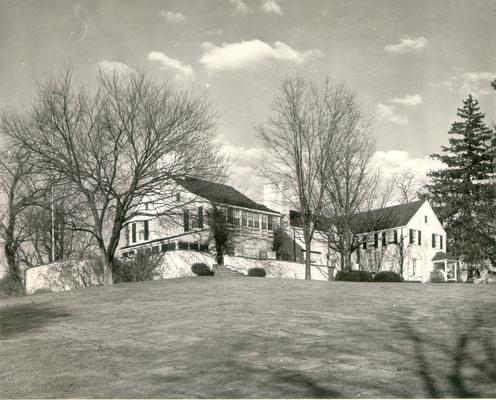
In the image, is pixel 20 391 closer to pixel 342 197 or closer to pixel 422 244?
pixel 342 197

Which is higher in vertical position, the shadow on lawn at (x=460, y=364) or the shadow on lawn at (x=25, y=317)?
the shadow on lawn at (x=460, y=364)

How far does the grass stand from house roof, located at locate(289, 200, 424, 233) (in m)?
19.8

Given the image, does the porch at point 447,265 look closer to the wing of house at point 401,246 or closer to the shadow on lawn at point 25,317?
the wing of house at point 401,246

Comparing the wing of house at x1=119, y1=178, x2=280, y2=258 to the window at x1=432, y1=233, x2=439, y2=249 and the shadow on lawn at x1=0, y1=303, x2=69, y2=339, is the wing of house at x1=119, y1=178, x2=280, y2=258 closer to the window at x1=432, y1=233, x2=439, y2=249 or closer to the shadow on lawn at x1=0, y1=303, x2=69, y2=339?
the window at x1=432, y1=233, x2=439, y2=249

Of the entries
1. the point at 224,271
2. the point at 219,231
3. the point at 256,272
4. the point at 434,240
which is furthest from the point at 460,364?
the point at 434,240

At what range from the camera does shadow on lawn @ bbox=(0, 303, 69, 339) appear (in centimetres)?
1747

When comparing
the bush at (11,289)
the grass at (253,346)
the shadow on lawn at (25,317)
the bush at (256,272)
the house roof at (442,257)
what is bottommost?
the bush at (11,289)

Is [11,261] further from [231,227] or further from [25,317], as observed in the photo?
[25,317]

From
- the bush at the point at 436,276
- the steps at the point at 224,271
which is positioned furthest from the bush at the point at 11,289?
the bush at the point at 436,276

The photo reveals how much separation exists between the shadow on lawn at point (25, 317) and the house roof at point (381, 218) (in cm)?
2352

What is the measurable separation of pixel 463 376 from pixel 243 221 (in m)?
37.8

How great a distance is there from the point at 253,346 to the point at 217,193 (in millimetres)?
Result: 25129

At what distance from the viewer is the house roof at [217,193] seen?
109ft

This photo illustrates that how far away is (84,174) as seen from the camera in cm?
3116
